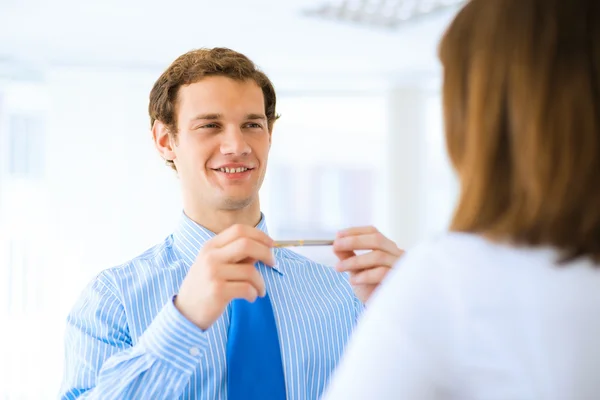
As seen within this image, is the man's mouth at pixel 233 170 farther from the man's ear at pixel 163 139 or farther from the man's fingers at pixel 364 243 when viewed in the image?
the man's fingers at pixel 364 243

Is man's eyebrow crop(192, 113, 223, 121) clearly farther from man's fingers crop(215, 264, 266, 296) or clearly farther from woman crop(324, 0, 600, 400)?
woman crop(324, 0, 600, 400)

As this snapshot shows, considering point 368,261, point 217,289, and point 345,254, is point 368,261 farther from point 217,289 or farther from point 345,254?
point 217,289

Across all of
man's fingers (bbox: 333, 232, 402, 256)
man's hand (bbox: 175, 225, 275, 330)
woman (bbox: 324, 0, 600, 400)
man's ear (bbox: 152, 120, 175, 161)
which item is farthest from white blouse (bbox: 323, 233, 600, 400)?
man's ear (bbox: 152, 120, 175, 161)

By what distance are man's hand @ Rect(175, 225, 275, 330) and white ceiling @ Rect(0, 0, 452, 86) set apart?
115 inches

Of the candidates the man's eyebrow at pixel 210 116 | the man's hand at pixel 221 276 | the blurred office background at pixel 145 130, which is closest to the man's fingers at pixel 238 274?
the man's hand at pixel 221 276

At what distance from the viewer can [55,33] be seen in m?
4.46

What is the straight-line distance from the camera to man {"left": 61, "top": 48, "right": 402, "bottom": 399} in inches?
51.9

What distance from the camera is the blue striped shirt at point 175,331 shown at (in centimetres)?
137

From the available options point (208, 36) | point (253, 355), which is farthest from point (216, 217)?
point (208, 36)

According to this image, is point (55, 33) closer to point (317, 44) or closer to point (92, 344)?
point (317, 44)

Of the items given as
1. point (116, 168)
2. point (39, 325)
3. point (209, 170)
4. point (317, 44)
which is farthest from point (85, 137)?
point (209, 170)

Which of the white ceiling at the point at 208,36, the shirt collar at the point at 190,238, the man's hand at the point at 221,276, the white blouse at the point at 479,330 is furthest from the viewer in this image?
the white ceiling at the point at 208,36

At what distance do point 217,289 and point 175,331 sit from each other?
12cm

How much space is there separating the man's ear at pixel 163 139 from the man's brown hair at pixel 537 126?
132cm
